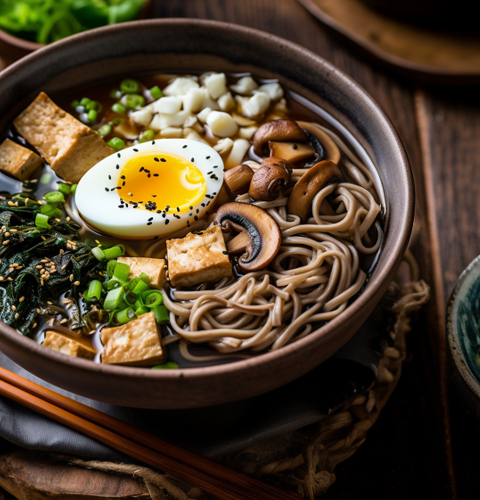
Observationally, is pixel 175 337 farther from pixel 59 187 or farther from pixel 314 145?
pixel 314 145

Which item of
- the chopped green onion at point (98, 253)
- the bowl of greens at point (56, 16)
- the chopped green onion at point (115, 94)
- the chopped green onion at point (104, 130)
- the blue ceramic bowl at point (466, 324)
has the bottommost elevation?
the blue ceramic bowl at point (466, 324)

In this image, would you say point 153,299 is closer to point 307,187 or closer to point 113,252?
point 113,252

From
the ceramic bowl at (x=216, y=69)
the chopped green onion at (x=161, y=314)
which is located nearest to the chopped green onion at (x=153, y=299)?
the chopped green onion at (x=161, y=314)

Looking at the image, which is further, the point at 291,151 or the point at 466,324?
the point at 291,151

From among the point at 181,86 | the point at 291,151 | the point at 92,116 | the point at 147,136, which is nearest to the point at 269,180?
the point at 291,151

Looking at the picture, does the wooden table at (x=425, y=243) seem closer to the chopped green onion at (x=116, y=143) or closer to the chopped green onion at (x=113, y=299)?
the chopped green onion at (x=113, y=299)

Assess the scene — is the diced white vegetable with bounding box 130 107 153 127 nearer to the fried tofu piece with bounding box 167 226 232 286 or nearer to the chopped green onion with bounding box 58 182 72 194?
the chopped green onion with bounding box 58 182 72 194

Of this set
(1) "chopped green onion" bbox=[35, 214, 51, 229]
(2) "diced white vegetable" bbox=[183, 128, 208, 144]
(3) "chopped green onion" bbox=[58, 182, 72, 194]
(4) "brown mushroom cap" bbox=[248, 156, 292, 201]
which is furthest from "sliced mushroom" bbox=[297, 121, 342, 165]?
(1) "chopped green onion" bbox=[35, 214, 51, 229]
